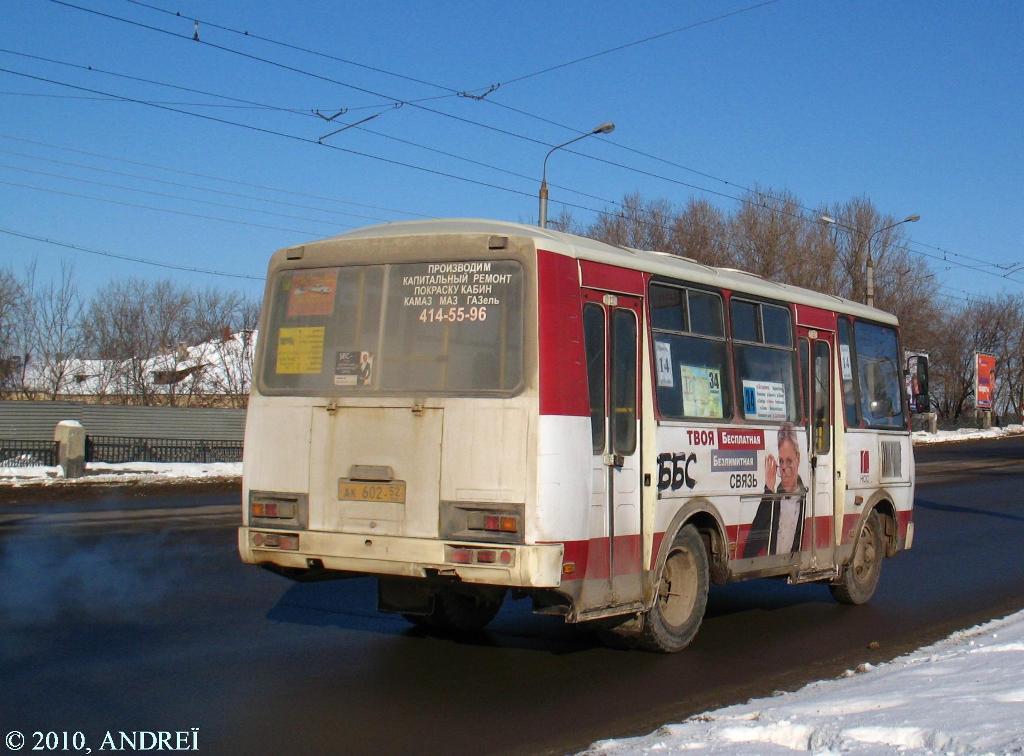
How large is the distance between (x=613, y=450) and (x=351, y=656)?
2322 mm

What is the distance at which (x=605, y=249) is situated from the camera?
26.6ft

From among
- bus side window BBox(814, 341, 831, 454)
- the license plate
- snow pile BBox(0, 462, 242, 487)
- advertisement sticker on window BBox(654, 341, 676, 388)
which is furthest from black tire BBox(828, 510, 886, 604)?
snow pile BBox(0, 462, 242, 487)

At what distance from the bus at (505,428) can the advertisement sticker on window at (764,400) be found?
80mm

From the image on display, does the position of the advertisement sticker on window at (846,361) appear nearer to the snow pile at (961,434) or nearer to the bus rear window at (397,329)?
the bus rear window at (397,329)

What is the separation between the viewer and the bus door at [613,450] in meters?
7.51

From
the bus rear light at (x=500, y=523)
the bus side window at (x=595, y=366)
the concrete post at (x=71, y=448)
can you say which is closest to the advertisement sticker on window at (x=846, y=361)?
the bus side window at (x=595, y=366)

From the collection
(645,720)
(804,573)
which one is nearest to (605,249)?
(645,720)

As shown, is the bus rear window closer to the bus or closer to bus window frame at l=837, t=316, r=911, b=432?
the bus

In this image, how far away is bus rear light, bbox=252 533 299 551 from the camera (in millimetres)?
7668

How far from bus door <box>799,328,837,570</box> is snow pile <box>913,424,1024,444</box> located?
44.5 meters

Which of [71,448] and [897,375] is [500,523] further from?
[71,448]

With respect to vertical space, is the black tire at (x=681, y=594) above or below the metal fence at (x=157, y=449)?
below

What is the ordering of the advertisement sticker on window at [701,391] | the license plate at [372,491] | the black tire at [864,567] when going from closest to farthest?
the license plate at [372,491] → the advertisement sticker on window at [701,391] → the black tire at [864,567]

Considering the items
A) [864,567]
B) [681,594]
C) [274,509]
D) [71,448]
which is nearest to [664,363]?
[681,594]
